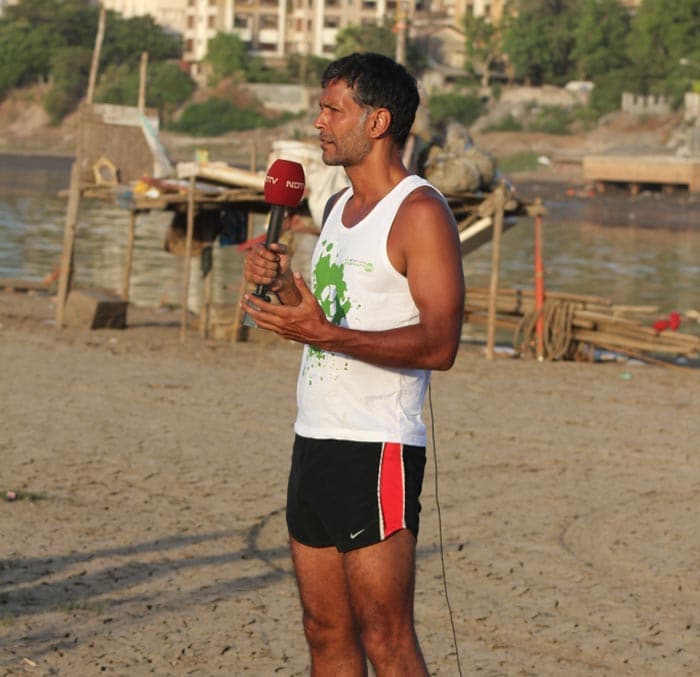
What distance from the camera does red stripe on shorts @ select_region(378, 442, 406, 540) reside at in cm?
351

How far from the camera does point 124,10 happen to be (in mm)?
123188

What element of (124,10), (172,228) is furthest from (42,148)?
(172,228)

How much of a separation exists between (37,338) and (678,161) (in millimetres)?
39612

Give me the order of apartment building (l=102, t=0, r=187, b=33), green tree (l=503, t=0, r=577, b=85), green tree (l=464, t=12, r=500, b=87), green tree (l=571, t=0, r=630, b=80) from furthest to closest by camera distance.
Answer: apartment building (l=102, t=0, r=187, b=33) → green tree (l=464, t=12, r=500, b=87) → green tree (l=503, t=0, r=577, b=85) → green tree (l=571, t=0, r=630, b=80)

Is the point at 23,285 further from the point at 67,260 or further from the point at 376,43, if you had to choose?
the point at 376,43

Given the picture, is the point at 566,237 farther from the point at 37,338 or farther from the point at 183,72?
the point at 183,72

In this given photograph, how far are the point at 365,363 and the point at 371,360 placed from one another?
0.28 feet

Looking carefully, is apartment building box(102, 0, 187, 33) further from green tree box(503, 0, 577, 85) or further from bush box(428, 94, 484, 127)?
bush box(428, 94, 484, 127)

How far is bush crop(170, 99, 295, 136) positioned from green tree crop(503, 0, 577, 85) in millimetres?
14837

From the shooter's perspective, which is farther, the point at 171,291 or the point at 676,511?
the point at 171,291

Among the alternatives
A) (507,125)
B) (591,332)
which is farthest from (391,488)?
(507,125)

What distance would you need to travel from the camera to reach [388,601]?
3467mm

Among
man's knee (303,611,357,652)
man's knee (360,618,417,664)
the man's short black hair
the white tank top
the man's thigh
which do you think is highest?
the man's short black hair

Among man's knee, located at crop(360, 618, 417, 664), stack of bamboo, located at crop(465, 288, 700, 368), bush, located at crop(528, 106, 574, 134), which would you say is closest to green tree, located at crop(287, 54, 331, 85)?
bush, located at crop(528, 106, 574, 134)
